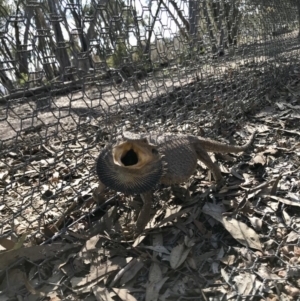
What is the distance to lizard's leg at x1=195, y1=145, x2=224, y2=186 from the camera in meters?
2.43

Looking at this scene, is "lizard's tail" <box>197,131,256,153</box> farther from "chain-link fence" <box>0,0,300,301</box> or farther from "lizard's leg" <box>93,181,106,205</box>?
"lizard's leg" <box>93,181,106,205</box>

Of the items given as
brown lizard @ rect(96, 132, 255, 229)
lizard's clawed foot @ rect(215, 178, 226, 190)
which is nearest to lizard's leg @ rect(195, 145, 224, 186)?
lizard's clawed foot @ rect(215, 178, 226, 190)

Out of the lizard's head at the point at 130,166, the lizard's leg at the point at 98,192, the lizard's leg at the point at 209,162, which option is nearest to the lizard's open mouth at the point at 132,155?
the lizard's head at the point at 130,166

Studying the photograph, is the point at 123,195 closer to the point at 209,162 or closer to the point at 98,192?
the point at 98,192

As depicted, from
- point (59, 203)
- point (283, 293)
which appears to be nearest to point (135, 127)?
point (59, 203)

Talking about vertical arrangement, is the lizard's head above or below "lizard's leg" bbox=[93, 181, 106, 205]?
above

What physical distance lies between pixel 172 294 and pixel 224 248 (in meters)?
0.41

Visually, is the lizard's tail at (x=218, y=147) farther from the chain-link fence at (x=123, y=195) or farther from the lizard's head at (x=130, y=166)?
the lizard's head at (x=130, y=166)

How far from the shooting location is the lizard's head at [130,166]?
1778 mm

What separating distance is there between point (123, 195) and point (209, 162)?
0.60 meters

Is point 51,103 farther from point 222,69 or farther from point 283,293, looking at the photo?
point 222,69

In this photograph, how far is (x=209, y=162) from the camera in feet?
7.98

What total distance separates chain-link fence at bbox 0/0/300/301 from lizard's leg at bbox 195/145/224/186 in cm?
9

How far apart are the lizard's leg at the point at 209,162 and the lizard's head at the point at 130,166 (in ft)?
2.04
